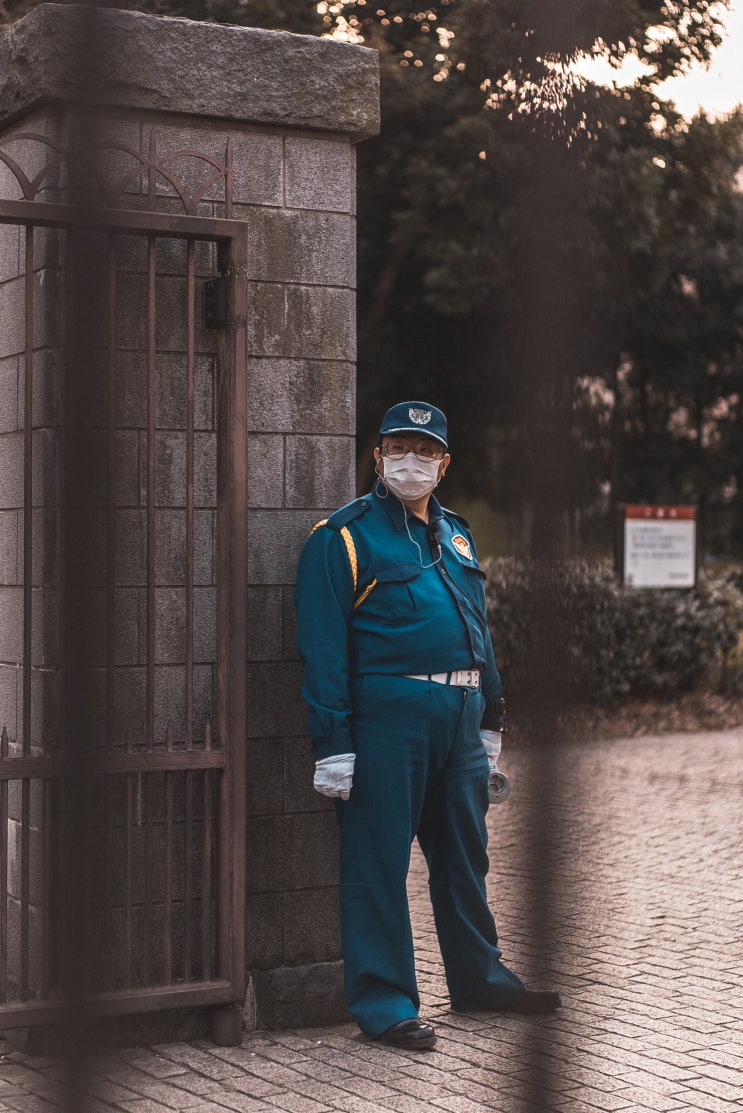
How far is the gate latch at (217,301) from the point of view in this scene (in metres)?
4.60

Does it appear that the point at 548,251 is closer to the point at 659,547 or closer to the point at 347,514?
the point at 347,514

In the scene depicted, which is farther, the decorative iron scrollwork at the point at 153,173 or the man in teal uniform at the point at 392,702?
the man in teal uniform at the point at 392,702

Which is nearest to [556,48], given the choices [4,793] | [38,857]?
[4,793]

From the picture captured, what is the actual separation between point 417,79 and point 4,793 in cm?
1244

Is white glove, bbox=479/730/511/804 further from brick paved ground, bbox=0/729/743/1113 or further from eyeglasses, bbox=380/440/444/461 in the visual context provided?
eyeglasses, bbox=380/440/444/461

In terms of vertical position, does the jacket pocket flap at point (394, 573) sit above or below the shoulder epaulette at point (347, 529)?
below

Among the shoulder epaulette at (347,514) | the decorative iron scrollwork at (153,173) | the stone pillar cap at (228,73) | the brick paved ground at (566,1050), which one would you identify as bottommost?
the brick paved ground at (566,1050)

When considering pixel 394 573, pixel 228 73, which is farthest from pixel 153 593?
pixel 228 73

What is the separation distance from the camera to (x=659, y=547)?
1399 cm

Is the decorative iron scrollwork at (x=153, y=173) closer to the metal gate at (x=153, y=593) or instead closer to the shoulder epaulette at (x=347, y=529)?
the metal gate at (x=153, y=593)

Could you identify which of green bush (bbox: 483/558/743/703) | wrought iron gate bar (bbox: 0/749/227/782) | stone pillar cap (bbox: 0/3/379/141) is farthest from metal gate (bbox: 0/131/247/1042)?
green bush (bbox: 483/558/743/703)

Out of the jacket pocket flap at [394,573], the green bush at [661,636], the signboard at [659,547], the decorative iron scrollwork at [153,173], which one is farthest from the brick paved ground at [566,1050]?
the signboard at [659,547]

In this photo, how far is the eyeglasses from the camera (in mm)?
4852

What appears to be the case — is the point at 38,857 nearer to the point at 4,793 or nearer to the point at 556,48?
the point at 4,793
